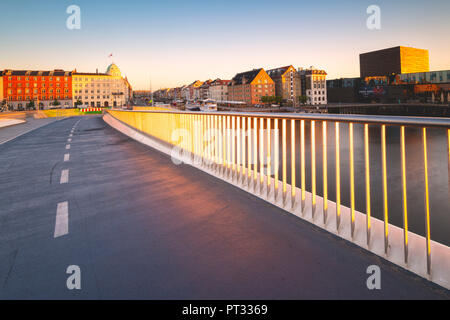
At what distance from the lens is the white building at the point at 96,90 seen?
142 metres

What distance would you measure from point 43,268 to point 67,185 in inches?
134

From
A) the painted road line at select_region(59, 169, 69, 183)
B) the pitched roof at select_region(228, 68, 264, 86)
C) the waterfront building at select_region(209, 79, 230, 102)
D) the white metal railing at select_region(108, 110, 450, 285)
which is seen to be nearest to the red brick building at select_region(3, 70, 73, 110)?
the waterfront building at select_region(209, 79, 230, 102)

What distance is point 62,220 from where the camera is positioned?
382cm

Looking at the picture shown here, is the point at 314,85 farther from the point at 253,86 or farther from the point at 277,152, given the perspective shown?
the point at 277,152

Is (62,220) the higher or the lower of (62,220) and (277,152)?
the lower

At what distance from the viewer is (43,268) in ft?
8.54

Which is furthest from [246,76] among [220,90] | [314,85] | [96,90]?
[96,90]

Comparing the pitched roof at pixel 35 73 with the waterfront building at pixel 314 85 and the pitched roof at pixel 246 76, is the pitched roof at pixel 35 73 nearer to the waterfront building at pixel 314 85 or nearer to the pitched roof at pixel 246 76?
the pitched roof at pixel 246 76

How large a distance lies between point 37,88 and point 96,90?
24.6 meters

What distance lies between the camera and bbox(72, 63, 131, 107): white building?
14250cm

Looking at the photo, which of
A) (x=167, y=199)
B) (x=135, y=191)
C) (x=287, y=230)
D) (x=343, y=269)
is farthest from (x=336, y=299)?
(x=135, y=191)

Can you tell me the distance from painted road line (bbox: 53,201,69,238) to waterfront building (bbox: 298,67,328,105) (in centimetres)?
14618

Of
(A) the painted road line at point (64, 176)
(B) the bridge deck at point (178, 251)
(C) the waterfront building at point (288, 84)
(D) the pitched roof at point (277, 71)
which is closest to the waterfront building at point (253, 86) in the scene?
(C) the waterfront building at point (288, 84)

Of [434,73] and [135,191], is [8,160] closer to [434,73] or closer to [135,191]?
[135,191]
